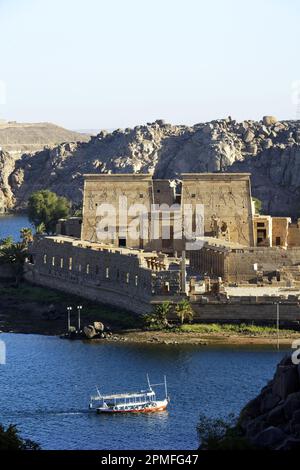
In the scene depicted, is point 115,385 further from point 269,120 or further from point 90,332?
point 269,120

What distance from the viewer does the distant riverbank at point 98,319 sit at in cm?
5672

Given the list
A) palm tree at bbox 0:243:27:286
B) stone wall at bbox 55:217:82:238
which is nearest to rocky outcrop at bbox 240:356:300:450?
palm tree at bbox 0:243:27:286

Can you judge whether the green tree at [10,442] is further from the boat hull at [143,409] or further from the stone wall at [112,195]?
the stone wall at [112,195]

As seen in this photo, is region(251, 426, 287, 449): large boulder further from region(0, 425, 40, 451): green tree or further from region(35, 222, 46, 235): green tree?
region(35, 222, 46, 235): green tree

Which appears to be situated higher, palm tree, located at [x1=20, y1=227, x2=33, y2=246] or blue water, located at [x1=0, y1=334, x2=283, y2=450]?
palm tree, located at [x1=20, y1=227, x2=33, y2=246]

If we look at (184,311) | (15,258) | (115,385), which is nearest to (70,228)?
(15,258)

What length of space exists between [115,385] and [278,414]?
16.2 meters

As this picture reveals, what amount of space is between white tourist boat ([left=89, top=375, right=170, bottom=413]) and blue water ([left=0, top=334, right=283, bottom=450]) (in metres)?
0.26

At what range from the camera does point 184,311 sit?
58281 millimetres

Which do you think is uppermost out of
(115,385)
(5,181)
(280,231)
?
(280,231)

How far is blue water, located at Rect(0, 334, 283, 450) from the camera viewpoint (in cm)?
4328

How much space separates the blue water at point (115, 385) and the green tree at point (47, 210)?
3244 cm

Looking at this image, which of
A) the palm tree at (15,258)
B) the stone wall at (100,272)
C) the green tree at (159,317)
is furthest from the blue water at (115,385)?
the palm tree at (15,258)

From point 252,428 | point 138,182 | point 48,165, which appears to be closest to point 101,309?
point 138,182
